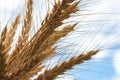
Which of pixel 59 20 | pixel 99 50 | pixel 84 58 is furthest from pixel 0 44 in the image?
pixel 99 50

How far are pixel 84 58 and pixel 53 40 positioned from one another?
24 centimetres

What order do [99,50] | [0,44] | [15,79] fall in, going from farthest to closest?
[99,50]
[15,79]
[0,44]

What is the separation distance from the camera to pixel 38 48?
4.97ft

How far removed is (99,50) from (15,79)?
54 centimetres

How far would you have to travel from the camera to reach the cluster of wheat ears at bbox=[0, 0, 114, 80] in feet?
4.84

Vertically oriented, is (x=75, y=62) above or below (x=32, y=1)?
below

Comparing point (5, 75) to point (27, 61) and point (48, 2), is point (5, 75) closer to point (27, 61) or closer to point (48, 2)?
point (27, 61)

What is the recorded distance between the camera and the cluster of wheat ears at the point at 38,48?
1.47 meters

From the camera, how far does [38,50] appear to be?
4.97 ft

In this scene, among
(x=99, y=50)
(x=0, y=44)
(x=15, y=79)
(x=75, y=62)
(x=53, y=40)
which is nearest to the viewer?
(x=0, y=44)

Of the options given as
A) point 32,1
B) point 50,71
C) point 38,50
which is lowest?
point 50,71

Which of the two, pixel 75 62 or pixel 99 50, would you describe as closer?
pixel 75 62

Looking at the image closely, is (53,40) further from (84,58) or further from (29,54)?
(84,58)

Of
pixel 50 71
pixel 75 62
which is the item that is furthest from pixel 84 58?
pixel 50 71
